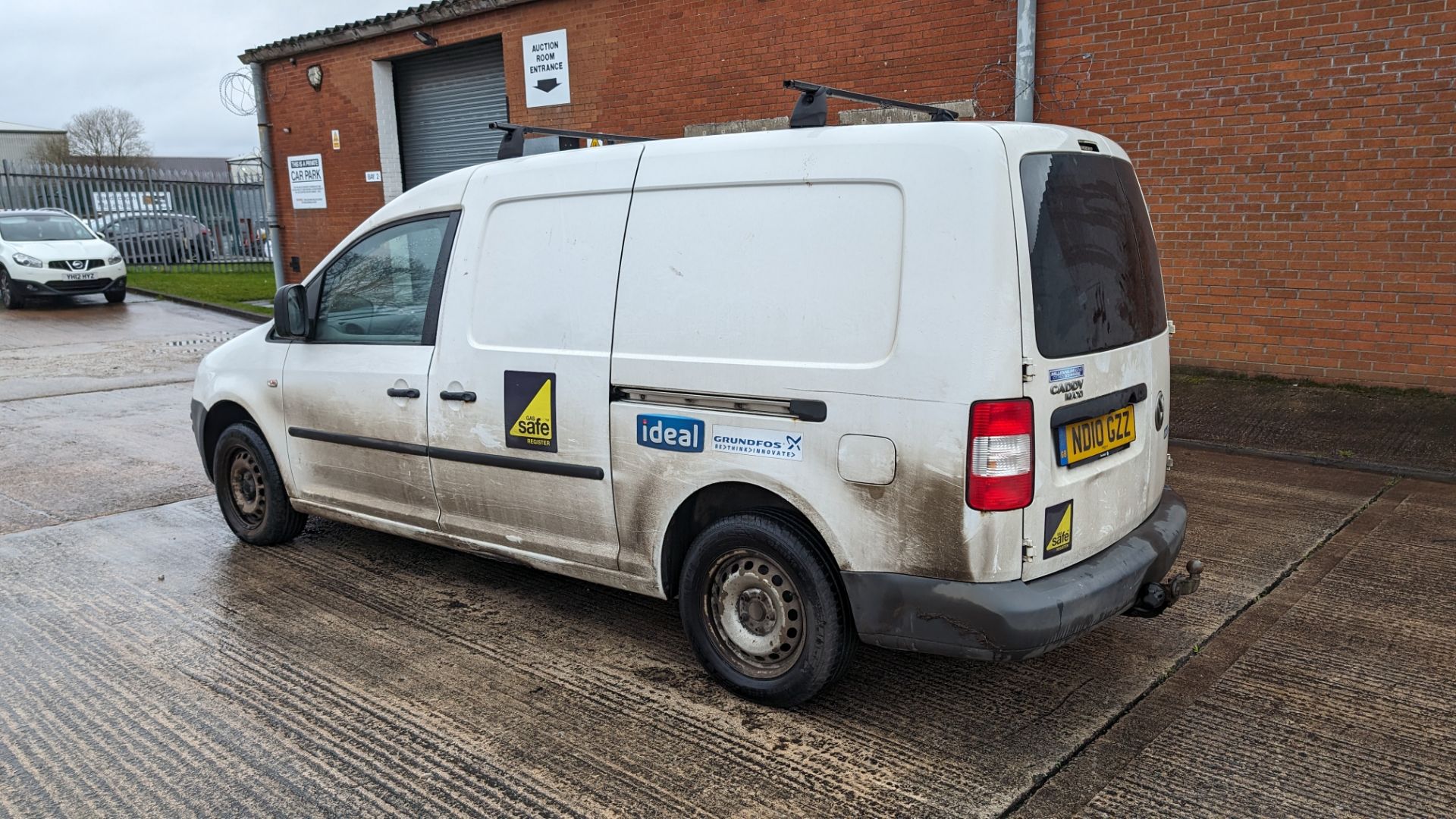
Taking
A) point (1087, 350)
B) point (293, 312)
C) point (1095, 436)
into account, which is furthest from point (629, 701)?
point (293, 312)

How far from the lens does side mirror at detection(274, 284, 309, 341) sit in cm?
486

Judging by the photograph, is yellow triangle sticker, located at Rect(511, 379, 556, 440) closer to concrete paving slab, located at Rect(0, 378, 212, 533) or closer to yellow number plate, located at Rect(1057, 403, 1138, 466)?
Answer: yellow number plate, located at Rect(1057, 403, 1138, 466)

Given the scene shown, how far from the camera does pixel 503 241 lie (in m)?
4.19

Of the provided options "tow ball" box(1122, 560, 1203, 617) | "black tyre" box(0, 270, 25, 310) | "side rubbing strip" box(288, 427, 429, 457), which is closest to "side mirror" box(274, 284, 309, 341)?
"side rubbing strip" box(288, 427, 429, 457)

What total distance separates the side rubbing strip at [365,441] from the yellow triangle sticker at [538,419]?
0.62 m

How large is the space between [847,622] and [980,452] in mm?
767

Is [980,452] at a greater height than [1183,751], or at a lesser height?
greater

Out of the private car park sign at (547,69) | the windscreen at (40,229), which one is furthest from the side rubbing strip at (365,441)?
the windscreen at (40,229)

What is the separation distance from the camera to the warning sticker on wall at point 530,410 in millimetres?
3955

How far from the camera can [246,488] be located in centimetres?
548

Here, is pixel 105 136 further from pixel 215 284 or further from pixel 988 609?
pixel 988 609

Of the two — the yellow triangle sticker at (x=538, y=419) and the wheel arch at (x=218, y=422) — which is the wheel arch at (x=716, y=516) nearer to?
the yellow triangle sticker at (x=538, y=419)

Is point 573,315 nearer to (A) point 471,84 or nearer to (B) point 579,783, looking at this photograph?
(B) point 579,783

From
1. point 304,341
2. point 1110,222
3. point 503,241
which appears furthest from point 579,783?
point 304,341
